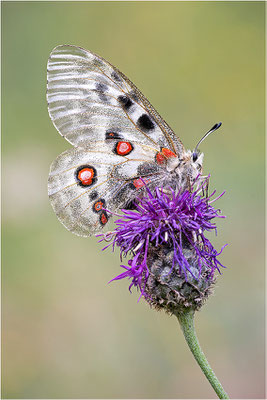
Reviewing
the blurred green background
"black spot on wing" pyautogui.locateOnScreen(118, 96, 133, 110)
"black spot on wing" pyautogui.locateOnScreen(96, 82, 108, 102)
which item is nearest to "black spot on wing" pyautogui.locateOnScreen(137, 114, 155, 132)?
"black spot on wing" pyautogui.locateOnScreen(118, 96, 133, 110)

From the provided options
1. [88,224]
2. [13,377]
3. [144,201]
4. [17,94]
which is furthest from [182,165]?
[17,94]

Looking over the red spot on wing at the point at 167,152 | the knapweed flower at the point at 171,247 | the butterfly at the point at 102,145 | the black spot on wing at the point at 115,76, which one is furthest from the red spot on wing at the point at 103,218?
the black spot on wing at the point at 115,76

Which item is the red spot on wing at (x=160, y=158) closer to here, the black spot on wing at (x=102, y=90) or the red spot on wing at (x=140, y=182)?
the red spot on wing at (x=140, y=182)

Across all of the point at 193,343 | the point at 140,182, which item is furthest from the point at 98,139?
the point at 193,343

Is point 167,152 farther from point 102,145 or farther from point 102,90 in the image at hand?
point 102,90

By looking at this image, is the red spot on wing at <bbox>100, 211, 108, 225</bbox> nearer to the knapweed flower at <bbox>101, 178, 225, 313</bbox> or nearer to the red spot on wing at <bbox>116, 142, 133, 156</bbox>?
the knapweed flower at <bbox>101, 178, 225, 313</bbox>

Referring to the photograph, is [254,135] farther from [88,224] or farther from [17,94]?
[88,224]
